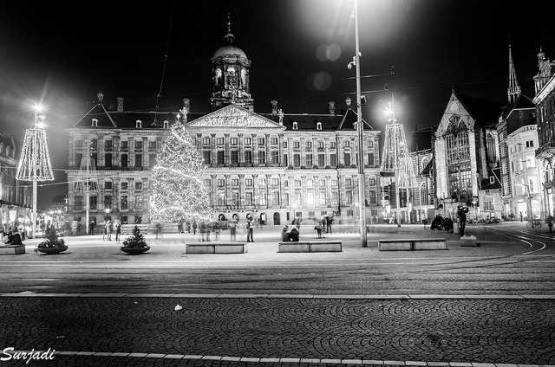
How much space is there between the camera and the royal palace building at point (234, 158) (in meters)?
67.1

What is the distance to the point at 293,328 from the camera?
5598 mm

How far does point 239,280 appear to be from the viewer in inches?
396

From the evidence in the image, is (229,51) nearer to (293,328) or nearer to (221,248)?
(221,248)

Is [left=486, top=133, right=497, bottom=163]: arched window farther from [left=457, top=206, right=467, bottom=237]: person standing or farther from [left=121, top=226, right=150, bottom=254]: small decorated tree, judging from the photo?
[left=121, top=226, right=150, bottom=254]: small decorated tree

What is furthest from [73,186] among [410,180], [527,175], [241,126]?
[527,175]

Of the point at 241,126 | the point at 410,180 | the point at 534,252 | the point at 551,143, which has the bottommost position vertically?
the point at 534,252

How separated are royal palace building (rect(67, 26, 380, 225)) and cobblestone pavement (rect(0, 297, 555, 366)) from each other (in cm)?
5887

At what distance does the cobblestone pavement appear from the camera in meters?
4.63

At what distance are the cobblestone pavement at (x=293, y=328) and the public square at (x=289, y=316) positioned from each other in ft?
0.05

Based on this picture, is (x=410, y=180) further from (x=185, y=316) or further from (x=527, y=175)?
(x=527, y=175)

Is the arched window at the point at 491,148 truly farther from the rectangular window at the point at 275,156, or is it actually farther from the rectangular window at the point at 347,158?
the rectangular window at the point at 275,156

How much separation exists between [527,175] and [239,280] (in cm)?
4990

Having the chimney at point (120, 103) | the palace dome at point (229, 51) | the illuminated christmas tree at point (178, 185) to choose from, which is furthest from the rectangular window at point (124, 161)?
the illuminated christmas tree at point (178, 185)

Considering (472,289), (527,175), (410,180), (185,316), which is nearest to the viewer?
(185,316)
